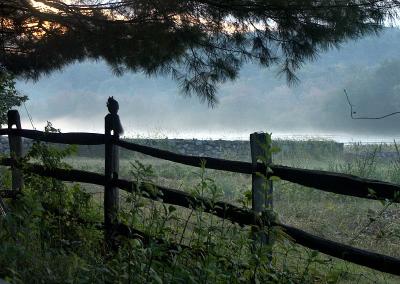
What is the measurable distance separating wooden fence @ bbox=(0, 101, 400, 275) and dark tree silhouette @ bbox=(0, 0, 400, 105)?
1325 mm

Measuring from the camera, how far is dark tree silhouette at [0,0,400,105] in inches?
244

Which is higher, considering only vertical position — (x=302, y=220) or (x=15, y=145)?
(x=15, y=145)

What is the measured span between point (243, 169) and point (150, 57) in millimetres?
4019

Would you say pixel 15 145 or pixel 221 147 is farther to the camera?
pixel 221 147

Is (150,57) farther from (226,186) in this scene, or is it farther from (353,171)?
(353,171)

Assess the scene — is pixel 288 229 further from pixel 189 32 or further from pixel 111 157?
pixel 189 32

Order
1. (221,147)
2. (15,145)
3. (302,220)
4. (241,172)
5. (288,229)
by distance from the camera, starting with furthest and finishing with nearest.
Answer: (221,147) → (302,220) → (15,145) → (241,172) → (288,229)

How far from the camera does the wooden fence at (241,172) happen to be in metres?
3.65

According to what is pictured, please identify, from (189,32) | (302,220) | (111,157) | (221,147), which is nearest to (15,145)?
(111,157)

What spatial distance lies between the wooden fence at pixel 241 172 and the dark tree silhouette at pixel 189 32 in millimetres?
1325

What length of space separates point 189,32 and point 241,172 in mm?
2627

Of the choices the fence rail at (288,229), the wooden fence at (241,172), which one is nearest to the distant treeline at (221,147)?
the wooden fence at (241,172)

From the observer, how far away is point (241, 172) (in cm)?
456

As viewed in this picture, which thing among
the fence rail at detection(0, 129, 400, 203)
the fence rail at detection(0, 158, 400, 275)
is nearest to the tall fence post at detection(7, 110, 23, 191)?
the fence rail at detection(0, 158, 400, 275)
